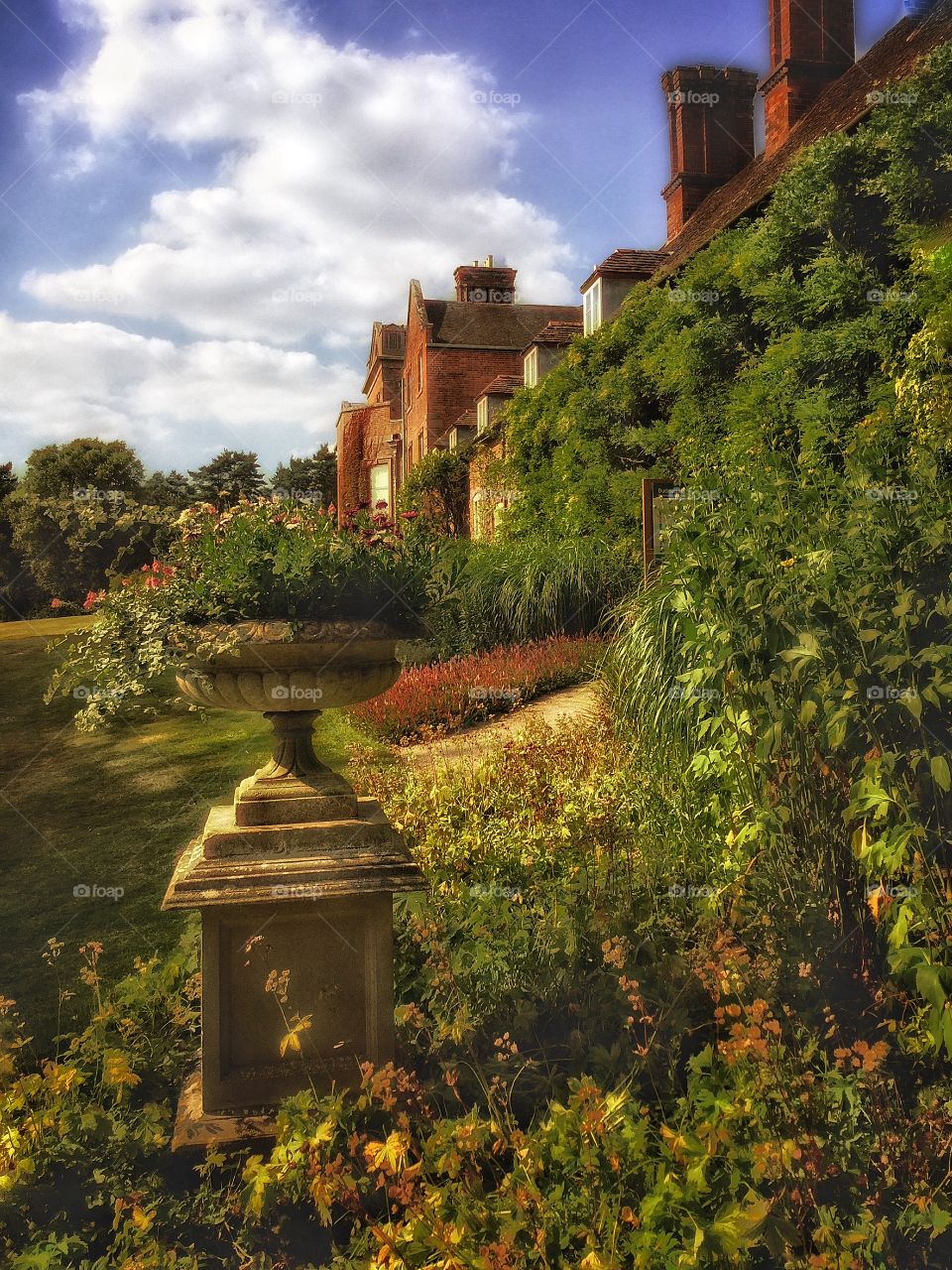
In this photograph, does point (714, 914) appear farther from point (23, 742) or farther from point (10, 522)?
point (10, 522)

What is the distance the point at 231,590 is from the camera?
329cm

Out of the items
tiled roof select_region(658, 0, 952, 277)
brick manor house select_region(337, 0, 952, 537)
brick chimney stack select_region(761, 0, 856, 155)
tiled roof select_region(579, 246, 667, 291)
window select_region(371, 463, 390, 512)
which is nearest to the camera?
tiled roof select_region(658, 0, 952, 277)

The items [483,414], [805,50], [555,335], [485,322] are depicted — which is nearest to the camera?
[805,50]

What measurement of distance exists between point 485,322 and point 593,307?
15.6 meters

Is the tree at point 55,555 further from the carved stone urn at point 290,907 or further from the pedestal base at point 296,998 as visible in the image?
the pedestal base at point 296,998

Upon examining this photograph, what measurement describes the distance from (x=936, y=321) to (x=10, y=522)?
31.8 metres

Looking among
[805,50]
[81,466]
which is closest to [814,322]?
[805,50]

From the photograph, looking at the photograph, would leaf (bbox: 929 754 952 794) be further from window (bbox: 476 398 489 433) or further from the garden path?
window (bbox: 476 398 489 433)

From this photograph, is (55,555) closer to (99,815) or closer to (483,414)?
(483,414)

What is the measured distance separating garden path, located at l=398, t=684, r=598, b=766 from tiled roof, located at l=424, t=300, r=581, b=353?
877 inches

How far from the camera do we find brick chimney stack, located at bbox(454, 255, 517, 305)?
3231 centimetres

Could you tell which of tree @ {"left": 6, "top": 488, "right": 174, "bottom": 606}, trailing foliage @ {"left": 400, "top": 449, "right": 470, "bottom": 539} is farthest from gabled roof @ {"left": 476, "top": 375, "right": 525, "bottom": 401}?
tree @ {"left": 6, "top": 488, "right": 174, "bottom": 606}

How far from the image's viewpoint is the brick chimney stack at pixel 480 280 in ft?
106

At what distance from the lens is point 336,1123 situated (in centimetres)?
295
